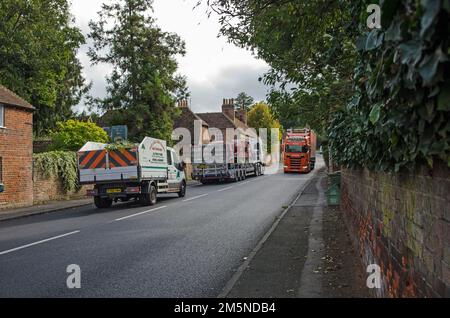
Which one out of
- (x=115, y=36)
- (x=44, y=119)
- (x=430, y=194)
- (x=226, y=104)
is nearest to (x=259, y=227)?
(x=430, y=194)

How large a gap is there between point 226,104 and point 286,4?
2582 inches

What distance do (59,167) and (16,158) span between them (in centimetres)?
338

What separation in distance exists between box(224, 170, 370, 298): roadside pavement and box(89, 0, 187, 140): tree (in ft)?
87.6

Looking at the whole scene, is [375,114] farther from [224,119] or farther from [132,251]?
[224,119]

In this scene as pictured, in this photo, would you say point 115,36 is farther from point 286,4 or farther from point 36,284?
point 36,284

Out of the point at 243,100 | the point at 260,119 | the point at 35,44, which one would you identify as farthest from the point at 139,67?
the point at 243,100

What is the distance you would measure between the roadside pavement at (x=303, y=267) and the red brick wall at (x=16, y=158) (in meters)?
13.7

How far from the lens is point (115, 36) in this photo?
36656 mm

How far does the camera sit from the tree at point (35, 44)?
2894 centimetres

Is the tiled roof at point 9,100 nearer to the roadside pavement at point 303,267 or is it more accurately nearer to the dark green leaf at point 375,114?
the roadside pavement at point 303,267

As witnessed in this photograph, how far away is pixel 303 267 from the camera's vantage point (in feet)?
22.1

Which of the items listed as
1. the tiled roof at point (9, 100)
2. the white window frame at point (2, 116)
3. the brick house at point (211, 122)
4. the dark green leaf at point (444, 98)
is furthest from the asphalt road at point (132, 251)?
the brick house at point (211, 122)

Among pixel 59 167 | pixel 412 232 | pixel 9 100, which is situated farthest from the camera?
pixel 59 167

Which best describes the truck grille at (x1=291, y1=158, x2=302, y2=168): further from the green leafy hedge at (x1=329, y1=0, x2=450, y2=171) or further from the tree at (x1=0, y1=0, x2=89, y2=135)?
the green leafy hedge at (x1=329, y1=0, x2=450, y2=171)
